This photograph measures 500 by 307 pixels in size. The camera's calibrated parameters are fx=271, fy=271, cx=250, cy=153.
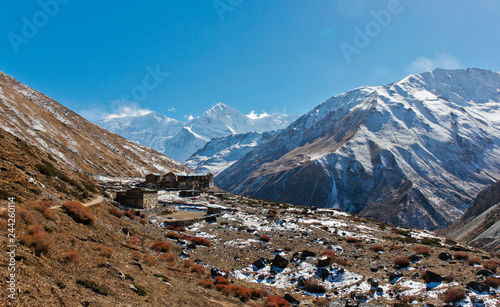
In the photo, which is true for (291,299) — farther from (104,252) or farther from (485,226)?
(485,226)

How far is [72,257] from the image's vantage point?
478 inches

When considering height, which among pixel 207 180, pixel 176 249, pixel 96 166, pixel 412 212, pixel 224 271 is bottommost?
pixel 412 212

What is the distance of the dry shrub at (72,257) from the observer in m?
12.0

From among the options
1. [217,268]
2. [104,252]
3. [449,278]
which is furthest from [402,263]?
[104,252]

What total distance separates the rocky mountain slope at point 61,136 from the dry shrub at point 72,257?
253 feet

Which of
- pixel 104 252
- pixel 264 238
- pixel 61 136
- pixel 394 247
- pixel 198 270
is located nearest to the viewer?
pixel 104 252

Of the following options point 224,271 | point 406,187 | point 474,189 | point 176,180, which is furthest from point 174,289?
point 474,189

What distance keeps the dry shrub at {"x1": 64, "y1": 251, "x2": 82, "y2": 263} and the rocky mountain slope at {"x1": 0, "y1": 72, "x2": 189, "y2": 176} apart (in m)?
77.0

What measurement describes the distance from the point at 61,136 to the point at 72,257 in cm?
11752

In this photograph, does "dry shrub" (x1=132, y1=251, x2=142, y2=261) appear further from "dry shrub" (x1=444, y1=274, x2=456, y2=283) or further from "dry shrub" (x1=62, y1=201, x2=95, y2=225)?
"dry shrub" (x1=444, y1=274, x2=456, y2=283)

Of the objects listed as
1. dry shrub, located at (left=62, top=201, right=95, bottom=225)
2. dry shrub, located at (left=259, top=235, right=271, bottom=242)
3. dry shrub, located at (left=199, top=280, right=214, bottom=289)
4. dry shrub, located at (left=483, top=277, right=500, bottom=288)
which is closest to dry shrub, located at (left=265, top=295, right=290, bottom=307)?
dry shrub, located at (left=199, top=280, right=214, bottom=289)

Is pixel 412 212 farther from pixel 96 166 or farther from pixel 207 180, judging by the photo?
pixel 96 166

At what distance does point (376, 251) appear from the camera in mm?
29500

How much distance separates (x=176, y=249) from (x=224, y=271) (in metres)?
5.64
